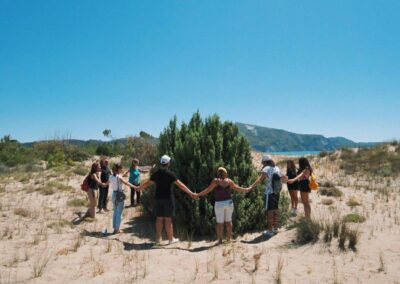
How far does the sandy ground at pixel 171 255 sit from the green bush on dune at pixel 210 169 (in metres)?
0.54

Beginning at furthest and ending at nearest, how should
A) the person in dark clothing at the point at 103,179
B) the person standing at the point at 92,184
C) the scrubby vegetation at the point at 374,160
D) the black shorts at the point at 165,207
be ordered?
the scrubby vegetation at the point at 374,160 → the person in dark clothing at the point at 103,179 → the person standing at the point at 92,184 → the black shorts at the point at 165,207

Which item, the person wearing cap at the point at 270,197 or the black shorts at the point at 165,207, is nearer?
the black shorts at the point at 165,207

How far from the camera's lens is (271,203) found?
8008 millimetres

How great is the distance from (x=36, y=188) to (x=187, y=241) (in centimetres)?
A: 877

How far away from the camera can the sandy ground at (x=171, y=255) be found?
5660 millimetres

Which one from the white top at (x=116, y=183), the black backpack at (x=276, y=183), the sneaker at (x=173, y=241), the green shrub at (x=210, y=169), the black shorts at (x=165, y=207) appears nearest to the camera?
the black shorts at (x=165, y=207)

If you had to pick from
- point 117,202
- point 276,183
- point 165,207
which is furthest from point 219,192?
point 117,202

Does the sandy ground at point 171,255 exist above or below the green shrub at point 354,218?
below

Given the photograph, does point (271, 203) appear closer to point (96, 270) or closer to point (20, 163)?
point (96, 270)

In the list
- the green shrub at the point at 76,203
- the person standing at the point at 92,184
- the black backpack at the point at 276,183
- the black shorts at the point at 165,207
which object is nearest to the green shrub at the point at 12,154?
the green shrub at the point at 76,203

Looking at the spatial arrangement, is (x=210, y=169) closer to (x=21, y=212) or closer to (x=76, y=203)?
(x=76, y=203)

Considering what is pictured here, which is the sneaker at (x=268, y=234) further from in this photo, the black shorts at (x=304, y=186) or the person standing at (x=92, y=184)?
the person standing at (x=92, y=184)

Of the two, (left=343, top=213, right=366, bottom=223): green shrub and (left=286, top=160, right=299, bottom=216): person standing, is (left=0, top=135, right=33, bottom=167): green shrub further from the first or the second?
(left=343, top=213, right=366, bottom=223): green shrub

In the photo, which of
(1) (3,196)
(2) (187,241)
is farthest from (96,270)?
(1) (3,196)
